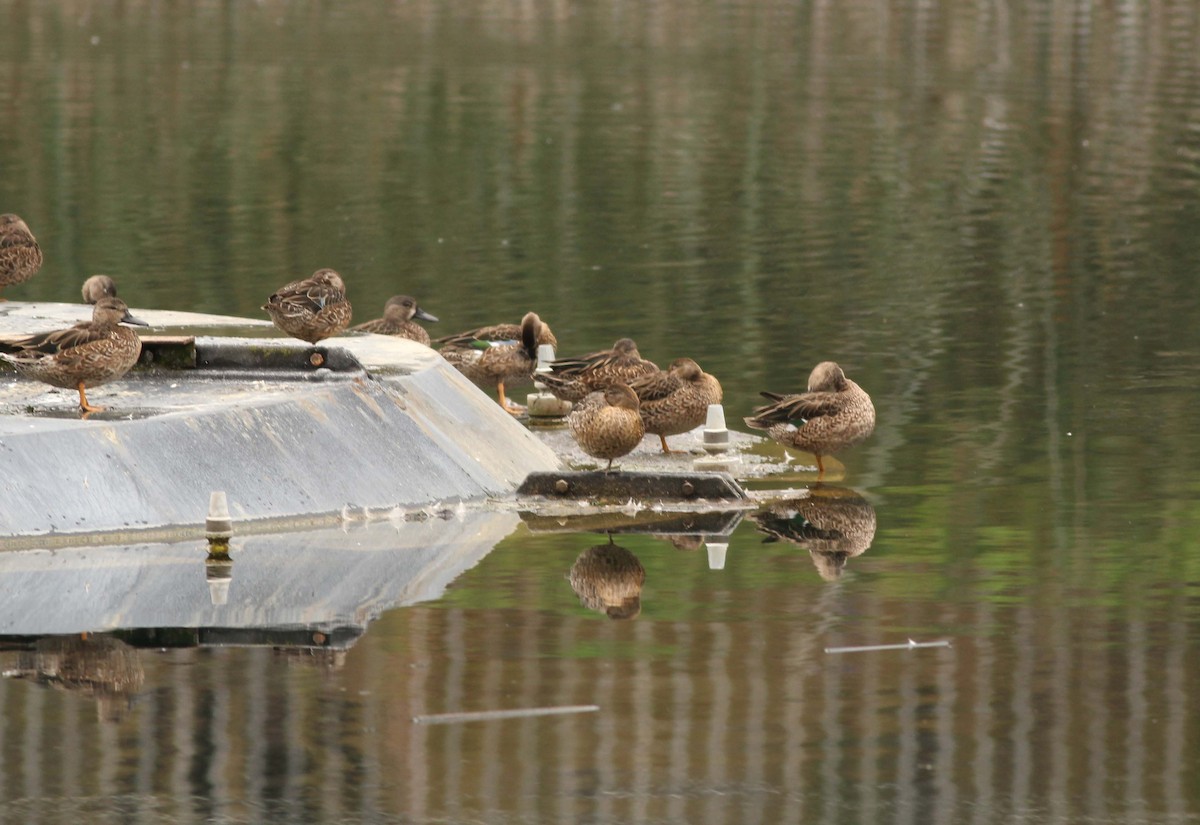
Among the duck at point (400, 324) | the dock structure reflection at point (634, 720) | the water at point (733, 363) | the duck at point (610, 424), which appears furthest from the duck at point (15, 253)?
the dock structure reflection at point (634, 720)

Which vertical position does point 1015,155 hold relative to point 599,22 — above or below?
below

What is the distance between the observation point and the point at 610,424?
53.3 ft

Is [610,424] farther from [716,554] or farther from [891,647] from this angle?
[891,647]

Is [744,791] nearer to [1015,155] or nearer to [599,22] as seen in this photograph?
[1015,155]

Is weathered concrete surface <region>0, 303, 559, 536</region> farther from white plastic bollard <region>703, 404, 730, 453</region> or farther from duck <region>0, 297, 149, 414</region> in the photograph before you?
white plastic bollard <region>703, 404, 730, 453</region>

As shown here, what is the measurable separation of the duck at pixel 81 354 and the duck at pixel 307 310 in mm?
1970

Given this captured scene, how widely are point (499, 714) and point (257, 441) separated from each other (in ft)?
15.0

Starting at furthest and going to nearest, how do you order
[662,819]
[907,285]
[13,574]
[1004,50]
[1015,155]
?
[1004,50] → [1015,155] → [907,285] → [13,574] → [662,819]

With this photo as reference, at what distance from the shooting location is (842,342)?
23.2 m

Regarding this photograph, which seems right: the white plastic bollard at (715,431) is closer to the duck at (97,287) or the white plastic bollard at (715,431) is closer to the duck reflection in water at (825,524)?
the duck reflection in water at (825,524)

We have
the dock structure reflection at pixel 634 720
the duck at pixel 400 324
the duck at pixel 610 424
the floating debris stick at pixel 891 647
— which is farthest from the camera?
the duck at pixel 400 324

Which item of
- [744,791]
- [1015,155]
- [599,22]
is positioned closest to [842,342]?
[744,791]

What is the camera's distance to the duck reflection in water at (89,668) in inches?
426

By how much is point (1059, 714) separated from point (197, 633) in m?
4.31
